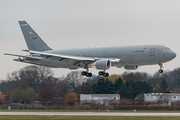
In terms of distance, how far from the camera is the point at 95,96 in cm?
13550

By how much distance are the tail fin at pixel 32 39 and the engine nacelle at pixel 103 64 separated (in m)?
14.4

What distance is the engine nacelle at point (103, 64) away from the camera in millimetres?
88500

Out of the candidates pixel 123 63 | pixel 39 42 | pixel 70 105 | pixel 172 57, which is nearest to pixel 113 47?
pixel 123 63

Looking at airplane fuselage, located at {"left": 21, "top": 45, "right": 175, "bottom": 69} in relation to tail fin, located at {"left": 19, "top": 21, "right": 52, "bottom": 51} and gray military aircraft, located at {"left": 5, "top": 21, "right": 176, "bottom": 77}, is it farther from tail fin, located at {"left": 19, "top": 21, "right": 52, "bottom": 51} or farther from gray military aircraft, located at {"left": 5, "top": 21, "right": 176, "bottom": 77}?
tail fin, located at {"left": 19, "top": 21, "right": 52, "bottom": 51}

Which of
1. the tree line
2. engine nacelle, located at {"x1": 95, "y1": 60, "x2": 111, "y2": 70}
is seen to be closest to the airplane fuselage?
engine nacelle, located at {"x1": 95, "y1": 60, "x2": 111, "y2": 70}

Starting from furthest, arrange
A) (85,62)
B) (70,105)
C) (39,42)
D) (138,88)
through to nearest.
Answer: (138,88)
(70,105)
(39,42)
(85,62)

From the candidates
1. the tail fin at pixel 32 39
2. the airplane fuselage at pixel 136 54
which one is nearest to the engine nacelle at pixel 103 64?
the airplane fuselage at pixel 136 54

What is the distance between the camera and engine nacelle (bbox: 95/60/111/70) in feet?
290

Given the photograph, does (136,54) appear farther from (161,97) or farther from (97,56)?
(161,97)

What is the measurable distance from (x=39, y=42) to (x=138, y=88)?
1846 inches

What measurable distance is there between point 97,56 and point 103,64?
3562 mm

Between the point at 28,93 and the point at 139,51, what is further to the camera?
the point at 28,93

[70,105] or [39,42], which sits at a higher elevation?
[39,42]

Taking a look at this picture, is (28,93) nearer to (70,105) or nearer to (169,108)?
(70,105)
